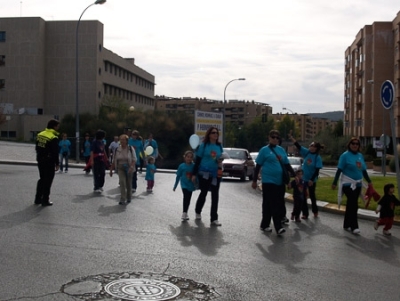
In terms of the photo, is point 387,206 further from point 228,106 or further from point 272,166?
point 228,106

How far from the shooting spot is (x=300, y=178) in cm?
1248

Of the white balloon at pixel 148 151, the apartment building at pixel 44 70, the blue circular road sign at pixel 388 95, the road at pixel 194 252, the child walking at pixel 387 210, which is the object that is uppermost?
the apartment building at pixel 44 70

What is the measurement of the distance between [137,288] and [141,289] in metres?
0.05

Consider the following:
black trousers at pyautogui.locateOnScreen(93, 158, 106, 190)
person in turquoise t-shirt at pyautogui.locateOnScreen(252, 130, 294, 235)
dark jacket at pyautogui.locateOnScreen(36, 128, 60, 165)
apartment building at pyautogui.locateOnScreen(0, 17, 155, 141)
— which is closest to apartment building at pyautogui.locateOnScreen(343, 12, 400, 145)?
apartment building at pyautogui.locateOnScreen(0, 17, 155, 141)

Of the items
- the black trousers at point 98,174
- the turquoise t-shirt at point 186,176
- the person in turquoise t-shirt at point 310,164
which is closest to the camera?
the turquoise t-shirt at point 186,176

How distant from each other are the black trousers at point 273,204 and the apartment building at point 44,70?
2384 inches

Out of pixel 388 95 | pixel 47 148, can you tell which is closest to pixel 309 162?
pixel 388 95

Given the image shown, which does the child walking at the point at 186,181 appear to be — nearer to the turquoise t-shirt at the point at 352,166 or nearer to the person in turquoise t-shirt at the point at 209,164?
the person in turquoise t-shirt at the point at 209,164

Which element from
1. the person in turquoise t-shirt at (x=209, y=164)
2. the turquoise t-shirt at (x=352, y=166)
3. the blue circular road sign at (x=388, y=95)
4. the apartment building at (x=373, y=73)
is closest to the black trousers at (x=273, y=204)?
the person in turquoise t-shirt at (x=209, y=164)

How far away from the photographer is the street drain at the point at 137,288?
592 cm

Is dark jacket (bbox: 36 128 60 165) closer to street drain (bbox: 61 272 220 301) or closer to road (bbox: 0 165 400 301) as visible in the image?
road (bbox: 0 165 400 301)

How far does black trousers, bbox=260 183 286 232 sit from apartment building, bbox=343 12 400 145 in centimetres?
5920

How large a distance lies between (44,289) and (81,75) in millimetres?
68250

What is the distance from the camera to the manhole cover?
233 inches
